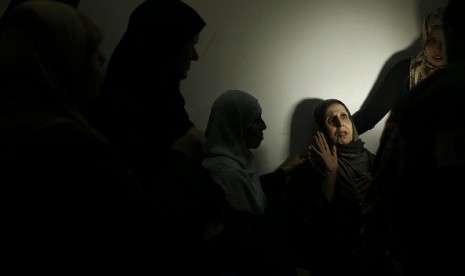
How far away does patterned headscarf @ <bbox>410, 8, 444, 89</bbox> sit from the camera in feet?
7.45

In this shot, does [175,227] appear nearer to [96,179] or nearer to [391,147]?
[96,179]

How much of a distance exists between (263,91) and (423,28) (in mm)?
785

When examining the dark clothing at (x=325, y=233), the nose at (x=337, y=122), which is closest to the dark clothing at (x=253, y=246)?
the dark clothing at (x=325, y=233)

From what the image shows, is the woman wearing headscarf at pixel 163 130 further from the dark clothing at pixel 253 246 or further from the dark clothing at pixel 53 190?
the dark clothing at pixel 253 246

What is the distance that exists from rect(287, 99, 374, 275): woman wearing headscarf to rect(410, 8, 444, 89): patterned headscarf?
0.34m

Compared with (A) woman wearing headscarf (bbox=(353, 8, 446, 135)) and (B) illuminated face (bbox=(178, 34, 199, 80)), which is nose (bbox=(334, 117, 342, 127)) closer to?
(A) woman wearing headscarf (bbox=(353, 8, 446, 135))

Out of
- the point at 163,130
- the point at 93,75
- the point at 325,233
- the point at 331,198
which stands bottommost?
the point at 325,233

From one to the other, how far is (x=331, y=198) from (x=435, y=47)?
814mm

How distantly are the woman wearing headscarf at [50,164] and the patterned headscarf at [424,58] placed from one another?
66.0 inches

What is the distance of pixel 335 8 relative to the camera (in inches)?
97.7

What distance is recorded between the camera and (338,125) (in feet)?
7.58

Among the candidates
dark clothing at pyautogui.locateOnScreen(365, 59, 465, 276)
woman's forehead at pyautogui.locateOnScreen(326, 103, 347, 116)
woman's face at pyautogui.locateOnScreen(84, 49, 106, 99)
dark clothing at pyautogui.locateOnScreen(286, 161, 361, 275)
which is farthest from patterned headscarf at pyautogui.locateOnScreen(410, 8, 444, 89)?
woman's face at pyautogui.locateOnScreen(84, 49, 106, 99)

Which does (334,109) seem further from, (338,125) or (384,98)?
(384,98)

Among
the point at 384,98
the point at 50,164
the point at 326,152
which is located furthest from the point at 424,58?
the point at 50,164
